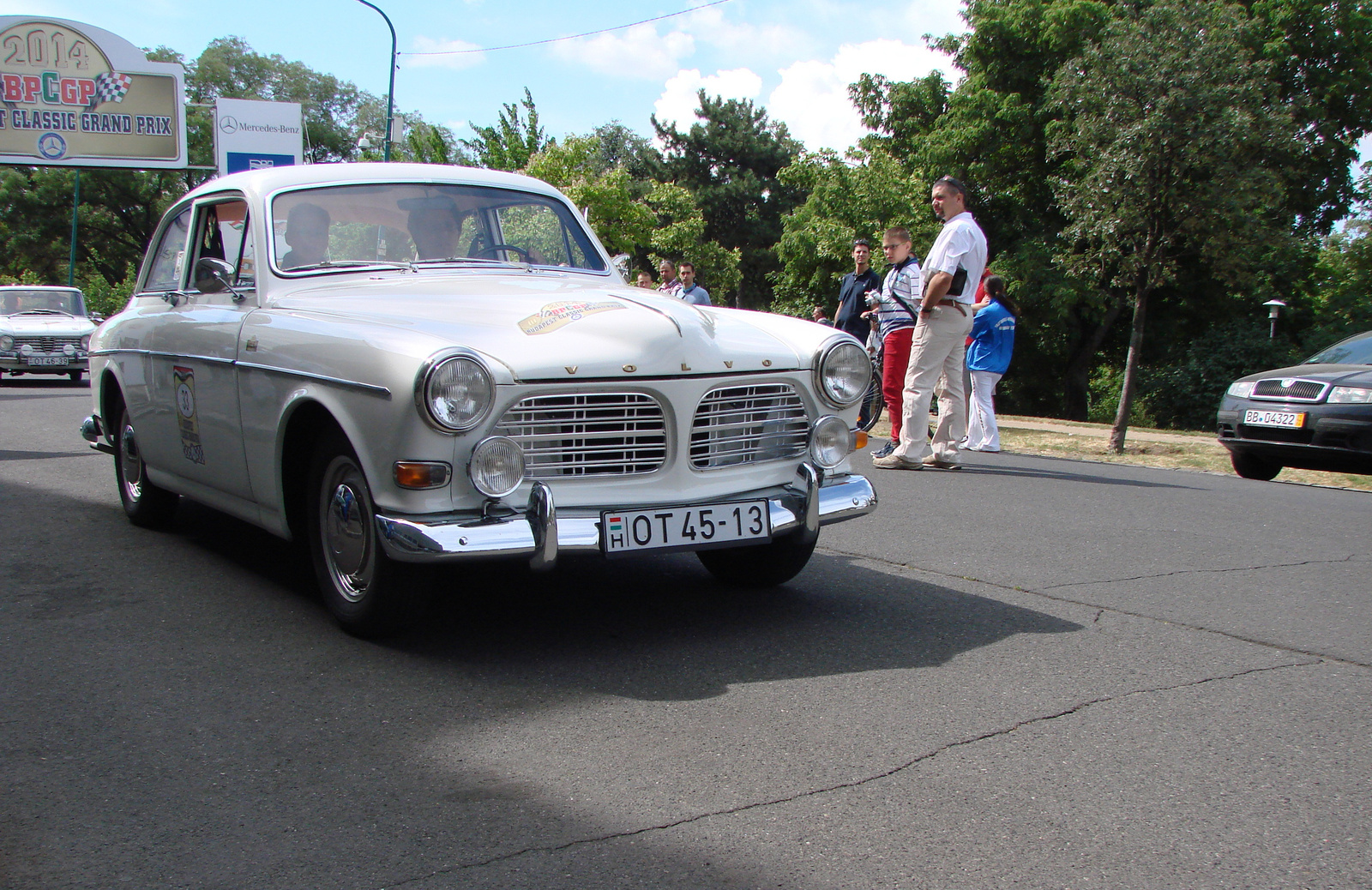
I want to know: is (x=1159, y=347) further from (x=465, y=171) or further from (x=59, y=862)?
(x=59, y=862)

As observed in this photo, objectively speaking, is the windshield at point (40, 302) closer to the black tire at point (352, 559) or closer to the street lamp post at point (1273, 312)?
the black tire at point (352, 559)

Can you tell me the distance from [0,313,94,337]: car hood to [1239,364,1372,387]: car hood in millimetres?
18371

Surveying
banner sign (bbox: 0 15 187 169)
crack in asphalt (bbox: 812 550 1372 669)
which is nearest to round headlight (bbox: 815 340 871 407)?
crack in asphalt (bbox: 812 550 1372 669)

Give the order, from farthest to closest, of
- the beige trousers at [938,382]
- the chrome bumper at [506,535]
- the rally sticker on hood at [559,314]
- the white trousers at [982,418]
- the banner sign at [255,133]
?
the banner sign at [255,133], the white trousers at [982,418], the beige trousers at [938,382], the rally sticker on hood at [559,314], the chrome bumper at [506,535]

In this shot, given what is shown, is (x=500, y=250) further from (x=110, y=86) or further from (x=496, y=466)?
(x=110, y=86)

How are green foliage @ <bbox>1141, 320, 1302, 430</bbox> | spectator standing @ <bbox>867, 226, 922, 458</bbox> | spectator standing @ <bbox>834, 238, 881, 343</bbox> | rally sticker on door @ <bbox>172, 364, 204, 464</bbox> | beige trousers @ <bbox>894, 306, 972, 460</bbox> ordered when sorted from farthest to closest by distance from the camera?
green foliage @ <bbox>1141, 320, 1302, 430</bbox>
spectator standing @ <bbox>834, 238, 881, 343</bbox>
spectator standing @ <bbox>867, 226, 922, 458</bbox>
beige trousers @ <bbox>894, 306, 972, 460</bbox>
rally sticker on door @ <bbox>172, 364, 204, 464</bbox>

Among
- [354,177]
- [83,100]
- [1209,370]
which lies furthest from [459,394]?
[83,100]

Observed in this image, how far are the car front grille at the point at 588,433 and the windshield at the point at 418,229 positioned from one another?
5.07 feet

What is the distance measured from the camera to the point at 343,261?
490 centimetres

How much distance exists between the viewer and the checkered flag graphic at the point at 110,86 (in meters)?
34.0

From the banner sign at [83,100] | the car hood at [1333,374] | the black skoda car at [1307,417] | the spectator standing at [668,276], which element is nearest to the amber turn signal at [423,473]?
the black skoda car at [1307,417]

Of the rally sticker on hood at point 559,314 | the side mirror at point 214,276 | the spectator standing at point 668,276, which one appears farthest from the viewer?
the spectator standing at point 668,276

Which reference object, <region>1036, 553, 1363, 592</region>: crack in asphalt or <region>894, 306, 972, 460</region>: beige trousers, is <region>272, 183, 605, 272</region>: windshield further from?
<region>894, 306, 972, 460</region>: beige trousers

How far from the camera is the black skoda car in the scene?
29.1 feet
